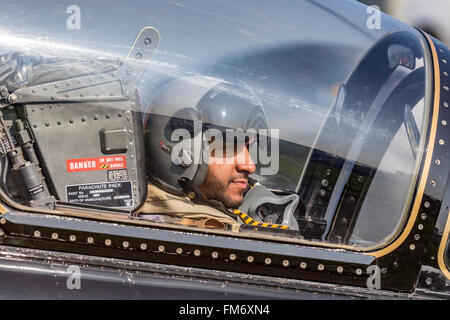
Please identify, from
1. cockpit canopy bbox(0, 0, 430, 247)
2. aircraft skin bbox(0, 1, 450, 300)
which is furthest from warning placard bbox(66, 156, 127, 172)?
aircraft skin bbox(0, 1, 450, 300)

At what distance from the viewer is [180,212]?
100 inches

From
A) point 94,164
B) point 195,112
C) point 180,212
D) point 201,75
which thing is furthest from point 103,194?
point 201,75

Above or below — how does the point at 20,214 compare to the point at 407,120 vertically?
below

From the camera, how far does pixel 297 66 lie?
8.44ft

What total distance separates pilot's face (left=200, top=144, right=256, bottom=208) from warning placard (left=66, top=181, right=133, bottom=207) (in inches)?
13.7

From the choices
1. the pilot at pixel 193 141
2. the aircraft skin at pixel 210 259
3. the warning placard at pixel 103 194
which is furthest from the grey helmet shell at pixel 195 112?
the aircraft skin at pixel 210 259

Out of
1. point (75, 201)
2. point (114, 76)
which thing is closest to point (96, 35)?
point (114, 76)

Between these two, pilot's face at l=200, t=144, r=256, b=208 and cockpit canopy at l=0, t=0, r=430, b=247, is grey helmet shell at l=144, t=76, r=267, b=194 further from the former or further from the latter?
pilot's face at l=200, t=144, r=256, b=208

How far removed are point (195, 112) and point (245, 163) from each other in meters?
0.34

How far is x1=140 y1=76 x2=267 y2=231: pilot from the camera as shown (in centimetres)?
252

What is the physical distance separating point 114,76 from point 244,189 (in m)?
0.73

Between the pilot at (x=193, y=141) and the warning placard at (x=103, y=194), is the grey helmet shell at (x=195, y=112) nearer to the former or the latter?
the pilot at (x=193, y=141)

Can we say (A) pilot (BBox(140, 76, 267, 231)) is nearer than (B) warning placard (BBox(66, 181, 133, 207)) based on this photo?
No
